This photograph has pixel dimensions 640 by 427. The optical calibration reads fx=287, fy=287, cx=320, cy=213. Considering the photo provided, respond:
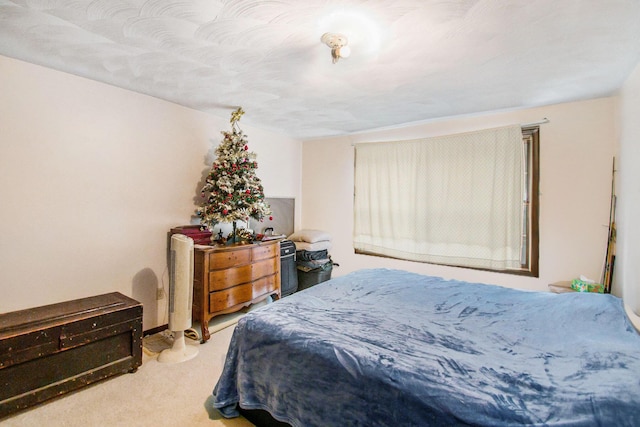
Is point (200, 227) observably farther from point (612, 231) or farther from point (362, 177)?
point (612, 231)

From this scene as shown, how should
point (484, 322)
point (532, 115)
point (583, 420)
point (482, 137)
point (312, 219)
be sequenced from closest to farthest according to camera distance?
point (583, 420), point (484, 322), point (532, 115), point (482, 137), point (312, 219)

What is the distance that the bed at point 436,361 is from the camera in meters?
1.06

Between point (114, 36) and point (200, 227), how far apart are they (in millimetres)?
1888

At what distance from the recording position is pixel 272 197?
4.44 meters

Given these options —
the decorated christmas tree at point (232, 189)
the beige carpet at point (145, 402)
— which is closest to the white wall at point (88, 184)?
the decorated christmas tree at point (232, 189)

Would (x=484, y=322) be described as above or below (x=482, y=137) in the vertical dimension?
below

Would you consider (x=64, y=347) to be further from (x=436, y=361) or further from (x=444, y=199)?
(x=444, y=199)

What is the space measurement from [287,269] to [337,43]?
300 centimetres

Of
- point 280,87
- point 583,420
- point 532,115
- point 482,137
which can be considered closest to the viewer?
point 583,420

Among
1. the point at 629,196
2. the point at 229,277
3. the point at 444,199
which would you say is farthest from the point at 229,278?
the point at 629,196

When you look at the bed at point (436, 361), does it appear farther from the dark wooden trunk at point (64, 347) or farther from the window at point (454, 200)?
the window at point (454, 200)

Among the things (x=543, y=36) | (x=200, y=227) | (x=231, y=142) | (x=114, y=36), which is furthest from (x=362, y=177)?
(x=114, y=36)

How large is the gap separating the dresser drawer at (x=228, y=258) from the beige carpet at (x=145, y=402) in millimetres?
909

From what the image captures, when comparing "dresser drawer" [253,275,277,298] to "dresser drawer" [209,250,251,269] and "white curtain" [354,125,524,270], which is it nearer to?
"dresser drawer" [209,250,251,269]
